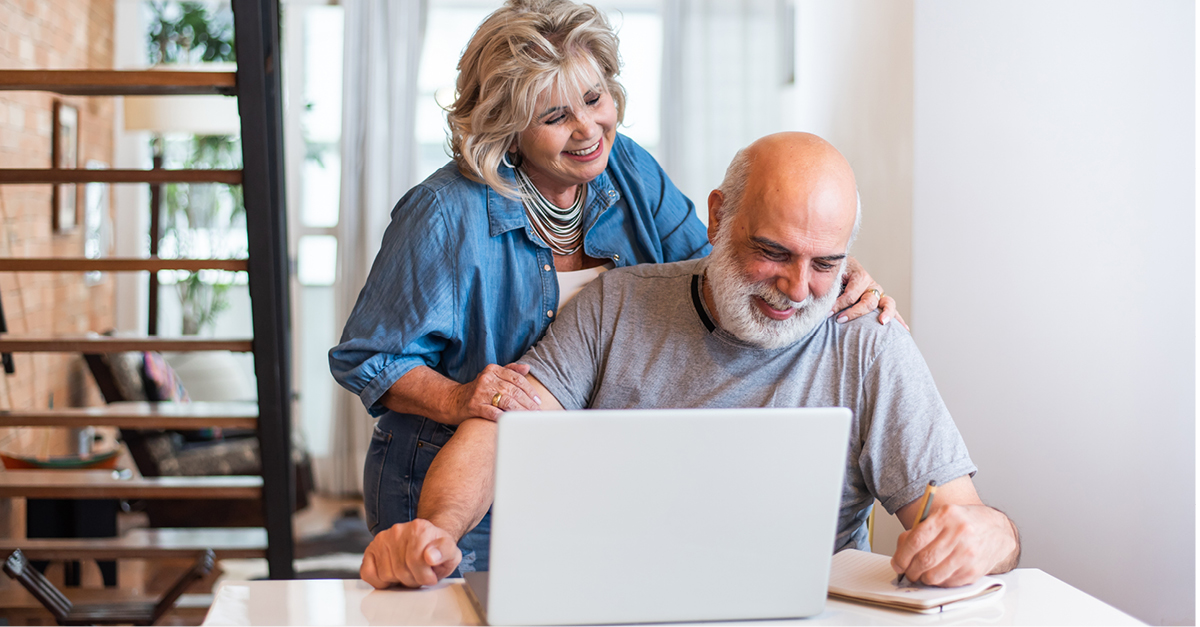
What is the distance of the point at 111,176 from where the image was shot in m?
2.35

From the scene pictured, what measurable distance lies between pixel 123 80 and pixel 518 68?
120cm

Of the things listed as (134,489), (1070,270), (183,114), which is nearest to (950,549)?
(1070,270)

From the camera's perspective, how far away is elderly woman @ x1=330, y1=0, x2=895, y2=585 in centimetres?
160

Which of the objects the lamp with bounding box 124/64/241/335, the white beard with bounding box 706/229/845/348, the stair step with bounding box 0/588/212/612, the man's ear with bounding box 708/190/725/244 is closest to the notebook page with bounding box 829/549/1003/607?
the white beard with bounding box 706/229/845/348

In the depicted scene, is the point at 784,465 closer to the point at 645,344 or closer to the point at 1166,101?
the point at 645,344

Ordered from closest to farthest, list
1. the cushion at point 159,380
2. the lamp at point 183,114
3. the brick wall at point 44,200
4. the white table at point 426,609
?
1. the white table at point 426,609
2. the brick wall at point 44,200
3. the cushion at point 159,380
4. the lamp at point 183,114

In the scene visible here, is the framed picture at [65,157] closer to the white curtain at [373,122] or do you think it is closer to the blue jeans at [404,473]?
the white curtain at [373,122]

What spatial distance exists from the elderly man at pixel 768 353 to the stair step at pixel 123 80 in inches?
45.5

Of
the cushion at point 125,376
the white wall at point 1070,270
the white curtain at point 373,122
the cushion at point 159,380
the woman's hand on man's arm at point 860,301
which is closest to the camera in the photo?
the woman's hand on man's arm at point 860,301

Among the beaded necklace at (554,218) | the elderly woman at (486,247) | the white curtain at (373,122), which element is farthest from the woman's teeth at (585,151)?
the white curtain at (373,122)

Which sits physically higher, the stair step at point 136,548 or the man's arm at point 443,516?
the man's arm at point 443,516

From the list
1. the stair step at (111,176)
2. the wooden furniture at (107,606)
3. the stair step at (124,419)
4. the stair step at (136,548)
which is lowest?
the wooden furniture at (107,606)

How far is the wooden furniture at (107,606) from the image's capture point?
254 cm

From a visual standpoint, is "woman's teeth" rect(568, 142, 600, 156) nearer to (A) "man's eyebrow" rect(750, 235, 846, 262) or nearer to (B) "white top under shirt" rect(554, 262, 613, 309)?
(B) "white top under shirt" rect(554, 262, 613, 309)
